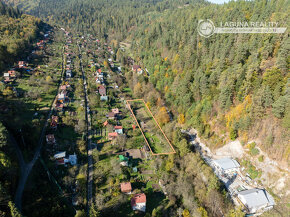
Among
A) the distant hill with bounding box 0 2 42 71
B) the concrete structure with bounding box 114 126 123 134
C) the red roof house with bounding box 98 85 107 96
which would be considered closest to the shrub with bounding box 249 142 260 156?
the concrete structure with bounding box 114 126 123 134

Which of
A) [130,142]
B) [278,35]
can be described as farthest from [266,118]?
[130,142]

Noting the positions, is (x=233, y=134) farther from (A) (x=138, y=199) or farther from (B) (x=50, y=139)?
(B) (x=50, y=139)

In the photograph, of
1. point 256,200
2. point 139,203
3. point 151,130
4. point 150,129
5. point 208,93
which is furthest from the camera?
point 150,129

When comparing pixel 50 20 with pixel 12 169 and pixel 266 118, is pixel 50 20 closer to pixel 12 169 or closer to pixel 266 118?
pixel 12 169

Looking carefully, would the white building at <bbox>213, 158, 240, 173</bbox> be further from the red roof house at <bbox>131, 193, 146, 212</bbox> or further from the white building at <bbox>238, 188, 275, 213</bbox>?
the red roof house at <bbox>131, 193, 146, 212</bbox>

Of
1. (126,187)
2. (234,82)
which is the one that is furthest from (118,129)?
(234,82)

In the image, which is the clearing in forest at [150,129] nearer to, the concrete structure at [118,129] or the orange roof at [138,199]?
the concrete structure at [118,129]

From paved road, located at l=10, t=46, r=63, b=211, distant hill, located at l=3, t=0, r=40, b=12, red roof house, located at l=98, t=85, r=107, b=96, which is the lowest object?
paved road, located at l=10, t=46, r=63, b=211
